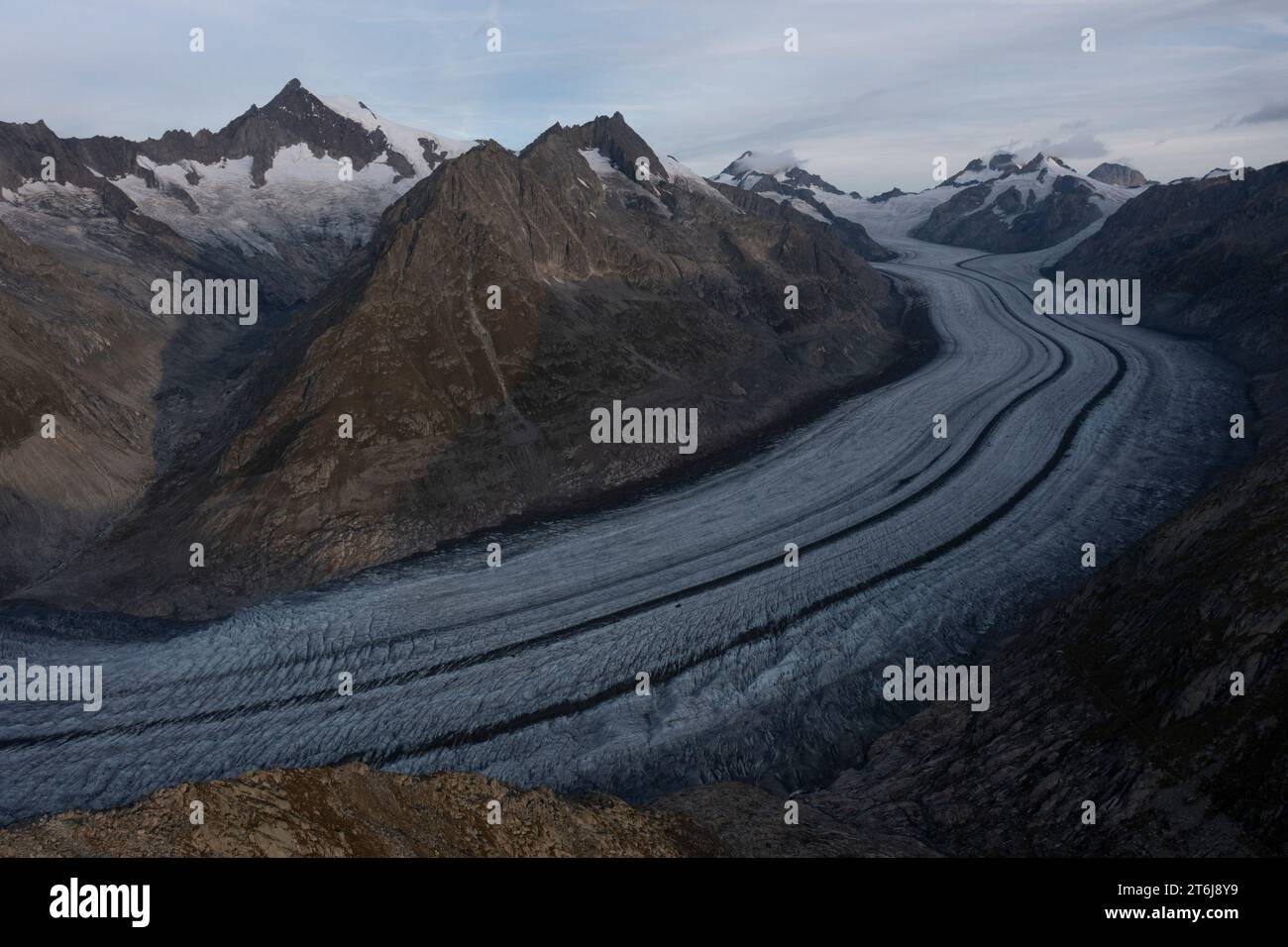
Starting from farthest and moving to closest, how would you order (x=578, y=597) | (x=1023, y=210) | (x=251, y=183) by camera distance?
(x=1023, y=210), (x=251, y=183), (x=578, y=597)

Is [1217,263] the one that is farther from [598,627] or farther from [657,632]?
[598,627]

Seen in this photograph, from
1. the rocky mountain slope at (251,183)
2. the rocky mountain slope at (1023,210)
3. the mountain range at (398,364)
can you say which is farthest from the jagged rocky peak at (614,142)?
the rocky mountain slope at (1023,210)

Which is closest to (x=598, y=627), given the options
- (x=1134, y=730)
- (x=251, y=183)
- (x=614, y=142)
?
(x=1134, y=730)

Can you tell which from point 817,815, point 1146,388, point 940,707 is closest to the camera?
point 817,815

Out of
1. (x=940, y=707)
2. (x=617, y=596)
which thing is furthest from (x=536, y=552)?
(x=940, y=707)

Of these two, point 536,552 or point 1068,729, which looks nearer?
point 1068,729

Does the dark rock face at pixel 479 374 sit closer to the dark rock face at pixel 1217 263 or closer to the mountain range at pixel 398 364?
the mountain range at pixel 398 364
